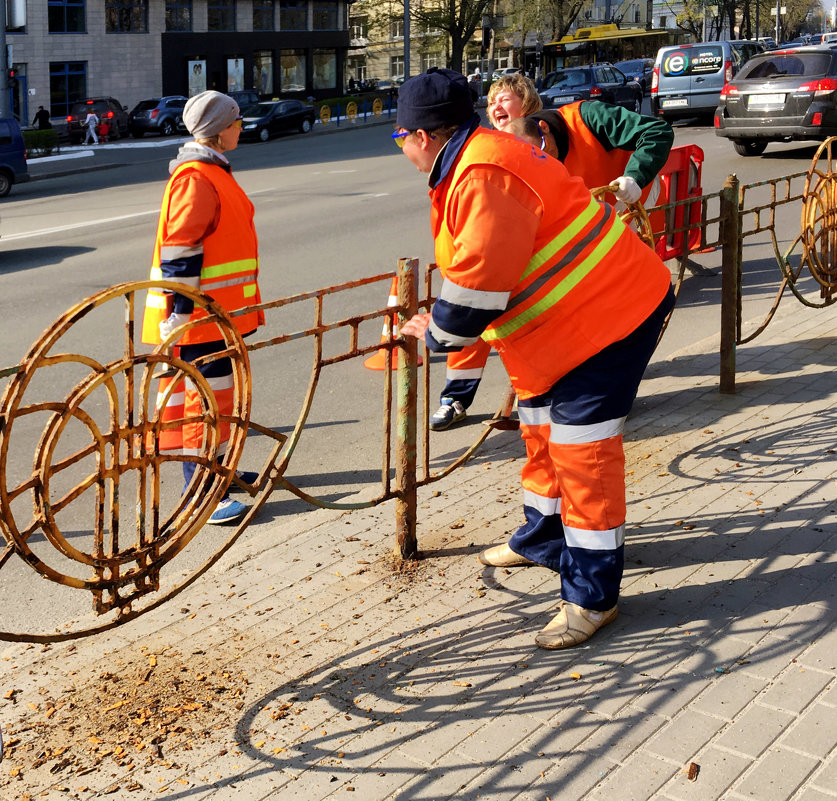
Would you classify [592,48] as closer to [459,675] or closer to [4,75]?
[4,75]

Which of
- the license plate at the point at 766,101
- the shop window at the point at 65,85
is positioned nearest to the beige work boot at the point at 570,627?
the license plate at the point at 766,101

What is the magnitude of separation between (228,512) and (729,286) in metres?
2.95

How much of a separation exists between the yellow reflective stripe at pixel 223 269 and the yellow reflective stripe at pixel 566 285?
182 cm

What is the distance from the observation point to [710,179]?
53.2 ft

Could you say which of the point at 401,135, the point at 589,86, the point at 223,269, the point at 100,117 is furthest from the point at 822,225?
the point at 100,117

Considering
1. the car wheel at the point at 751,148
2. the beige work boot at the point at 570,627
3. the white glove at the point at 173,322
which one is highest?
the car wheel at the point at 751,148

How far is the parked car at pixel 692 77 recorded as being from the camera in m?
25.7

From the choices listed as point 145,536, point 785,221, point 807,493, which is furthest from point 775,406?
point 785,221

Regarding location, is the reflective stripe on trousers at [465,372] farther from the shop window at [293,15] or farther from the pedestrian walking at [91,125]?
the shop window at [293,15]

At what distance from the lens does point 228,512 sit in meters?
5.05

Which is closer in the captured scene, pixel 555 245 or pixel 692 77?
pixel 555 245

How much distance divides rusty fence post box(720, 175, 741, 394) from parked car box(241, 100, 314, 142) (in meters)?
28.4

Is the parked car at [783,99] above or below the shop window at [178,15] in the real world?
below

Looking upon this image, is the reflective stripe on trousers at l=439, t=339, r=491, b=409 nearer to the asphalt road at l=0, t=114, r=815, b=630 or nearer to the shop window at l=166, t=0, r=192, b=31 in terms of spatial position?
the asphalt road at l=0, t=114, r=815, b=630
